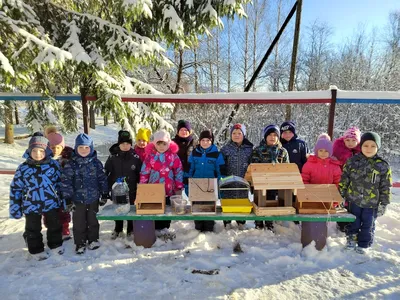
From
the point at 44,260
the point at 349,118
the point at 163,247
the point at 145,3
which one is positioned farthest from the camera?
the point at 349,118

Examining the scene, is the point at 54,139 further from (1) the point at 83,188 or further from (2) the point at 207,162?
(2) the point at 207,162

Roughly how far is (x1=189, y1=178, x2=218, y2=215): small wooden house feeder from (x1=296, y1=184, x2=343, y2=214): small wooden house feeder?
3.09 feet

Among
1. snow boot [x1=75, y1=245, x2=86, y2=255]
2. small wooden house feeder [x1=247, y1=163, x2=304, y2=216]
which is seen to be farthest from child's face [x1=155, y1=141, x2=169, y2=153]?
snow boot [x1=75, y1=245, x2=86, y2=255]

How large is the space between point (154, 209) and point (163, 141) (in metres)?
0.86

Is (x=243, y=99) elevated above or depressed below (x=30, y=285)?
above

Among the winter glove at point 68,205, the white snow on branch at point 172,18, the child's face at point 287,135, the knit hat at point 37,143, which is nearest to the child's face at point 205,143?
the child's face at point 287,135

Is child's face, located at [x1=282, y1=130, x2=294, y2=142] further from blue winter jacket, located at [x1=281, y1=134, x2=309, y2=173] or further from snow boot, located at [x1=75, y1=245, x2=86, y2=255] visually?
snow boot, located at [x1=75, y1=245, x2=86, y2=255]

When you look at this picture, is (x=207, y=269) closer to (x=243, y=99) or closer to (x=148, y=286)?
(x=148, y=286)

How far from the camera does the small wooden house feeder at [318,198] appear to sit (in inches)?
123

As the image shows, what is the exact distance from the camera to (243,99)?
4.59 metres

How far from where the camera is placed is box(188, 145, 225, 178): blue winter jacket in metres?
3.70

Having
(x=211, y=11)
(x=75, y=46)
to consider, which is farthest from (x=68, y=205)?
(x=211, y=11)

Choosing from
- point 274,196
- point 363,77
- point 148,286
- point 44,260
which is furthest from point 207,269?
point 363,77

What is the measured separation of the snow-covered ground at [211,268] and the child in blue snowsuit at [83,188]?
0.71ft
